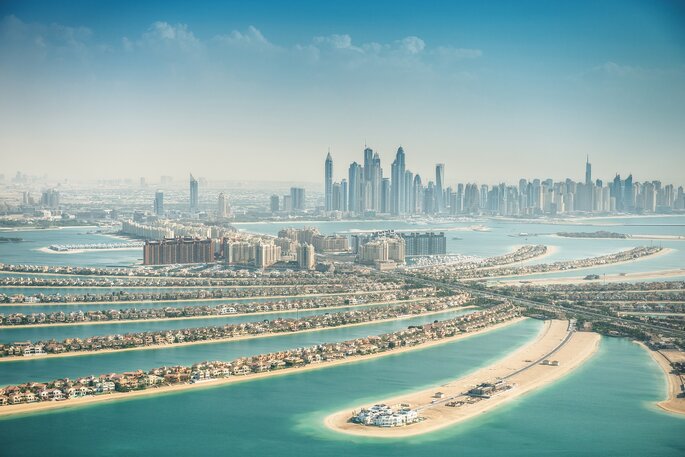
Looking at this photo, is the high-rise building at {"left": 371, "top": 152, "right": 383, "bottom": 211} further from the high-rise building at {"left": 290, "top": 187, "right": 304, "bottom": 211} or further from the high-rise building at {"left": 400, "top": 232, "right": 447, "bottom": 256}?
the high-rise building at {"left": 400, "top": 232, "right": 447, "bottom": 256}

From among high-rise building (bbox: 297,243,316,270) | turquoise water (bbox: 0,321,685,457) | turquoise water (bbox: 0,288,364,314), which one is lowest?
turquoise water (bbox: 0,321,685,457)

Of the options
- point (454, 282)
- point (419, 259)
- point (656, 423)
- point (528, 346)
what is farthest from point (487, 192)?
point (656, 423)

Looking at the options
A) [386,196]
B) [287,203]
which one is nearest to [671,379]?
[386,196]

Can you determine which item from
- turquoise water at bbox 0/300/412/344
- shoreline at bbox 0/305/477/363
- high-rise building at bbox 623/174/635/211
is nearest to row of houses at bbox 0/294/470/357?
shoreline at bbox 0/305/477/363

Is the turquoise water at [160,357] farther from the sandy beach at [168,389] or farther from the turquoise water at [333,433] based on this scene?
the turquoise water at [333,433]

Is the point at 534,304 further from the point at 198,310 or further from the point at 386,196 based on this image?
the point at 386,196

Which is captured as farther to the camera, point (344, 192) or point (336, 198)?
point (344, 192)
